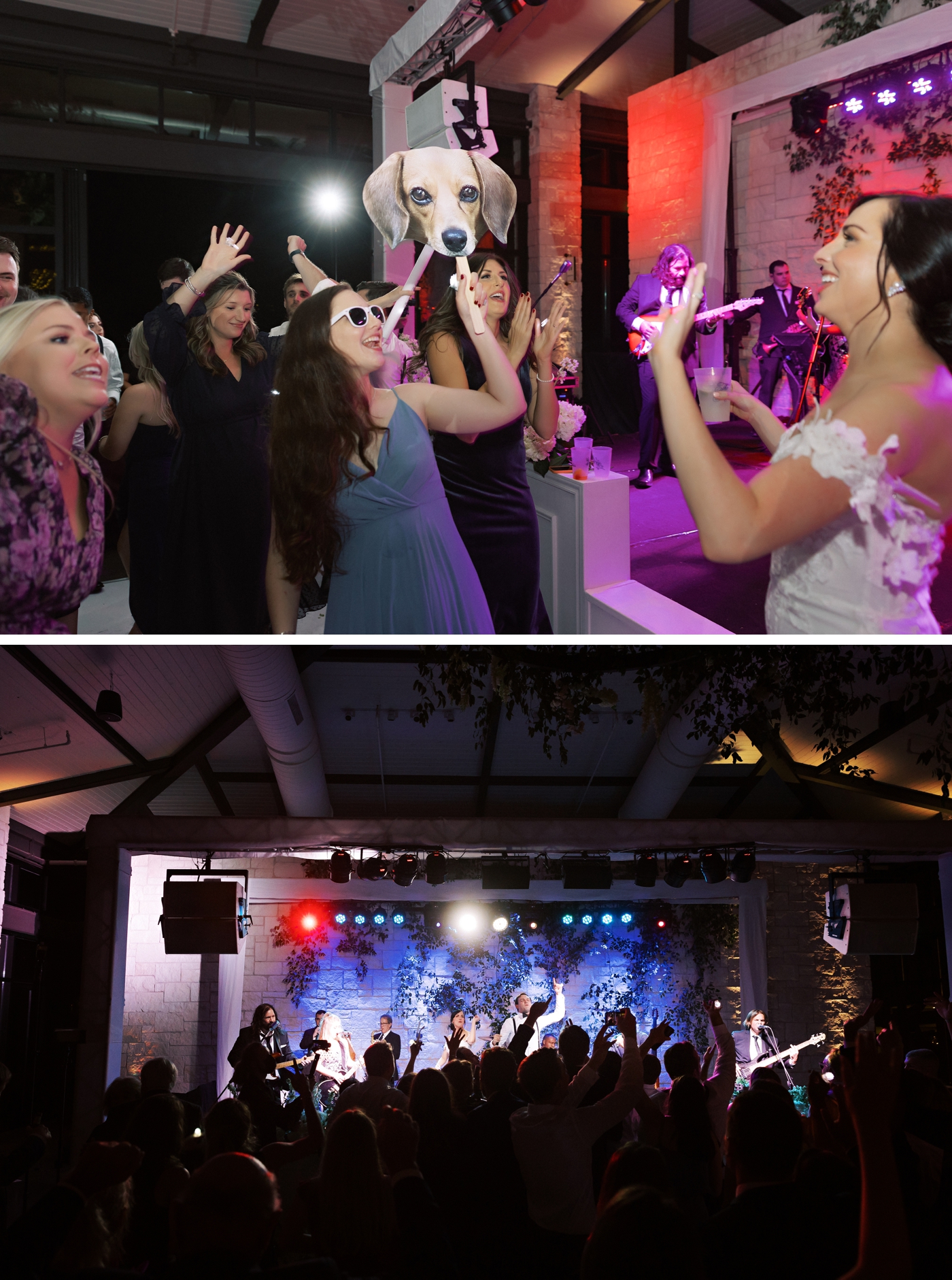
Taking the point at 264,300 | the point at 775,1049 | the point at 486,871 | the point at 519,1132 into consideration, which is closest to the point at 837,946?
the point at 775,1049

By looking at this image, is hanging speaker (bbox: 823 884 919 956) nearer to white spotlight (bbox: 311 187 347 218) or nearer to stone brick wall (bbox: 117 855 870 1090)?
stone brick wall (bbox: 117 855 870 1090)

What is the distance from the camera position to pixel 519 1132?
2.56 metres

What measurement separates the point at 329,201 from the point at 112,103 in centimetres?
66

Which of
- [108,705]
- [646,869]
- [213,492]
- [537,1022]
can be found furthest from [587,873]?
[213,492]

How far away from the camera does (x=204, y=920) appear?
8.15 m

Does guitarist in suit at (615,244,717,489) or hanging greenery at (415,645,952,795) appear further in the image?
hanging greenery at (415,645,952,795)

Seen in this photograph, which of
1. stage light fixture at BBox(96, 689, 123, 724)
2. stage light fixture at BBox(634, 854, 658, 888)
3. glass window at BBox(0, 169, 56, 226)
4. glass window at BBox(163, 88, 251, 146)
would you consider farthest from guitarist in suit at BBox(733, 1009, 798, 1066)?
glass window at BBox(0, 169, 56, 226)

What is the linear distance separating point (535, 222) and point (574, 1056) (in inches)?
108

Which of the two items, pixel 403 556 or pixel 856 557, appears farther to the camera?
pixel 403 556

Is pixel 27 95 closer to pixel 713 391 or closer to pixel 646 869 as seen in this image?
pixel 713 391

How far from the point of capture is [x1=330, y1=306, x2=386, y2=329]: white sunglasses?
8.84 feet

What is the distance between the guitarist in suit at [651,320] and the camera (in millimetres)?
2729

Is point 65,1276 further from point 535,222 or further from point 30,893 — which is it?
point 30,893

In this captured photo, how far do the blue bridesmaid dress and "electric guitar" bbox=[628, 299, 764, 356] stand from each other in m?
0.61
